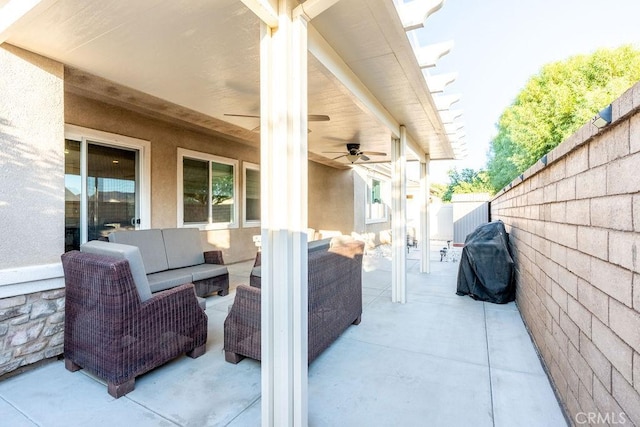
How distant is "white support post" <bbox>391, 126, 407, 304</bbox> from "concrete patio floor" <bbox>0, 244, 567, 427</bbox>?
116cm

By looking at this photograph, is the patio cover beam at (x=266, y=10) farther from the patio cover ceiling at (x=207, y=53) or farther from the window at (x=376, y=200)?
the window at (x=376, y=200)

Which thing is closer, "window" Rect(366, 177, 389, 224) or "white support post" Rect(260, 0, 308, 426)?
"white support post" Rect(260, 0, 308, 426)

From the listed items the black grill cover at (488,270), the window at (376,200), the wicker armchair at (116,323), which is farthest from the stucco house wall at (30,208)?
the window at (376,200)

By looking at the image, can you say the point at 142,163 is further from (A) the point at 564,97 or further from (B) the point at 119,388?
(A) the point at 564,97

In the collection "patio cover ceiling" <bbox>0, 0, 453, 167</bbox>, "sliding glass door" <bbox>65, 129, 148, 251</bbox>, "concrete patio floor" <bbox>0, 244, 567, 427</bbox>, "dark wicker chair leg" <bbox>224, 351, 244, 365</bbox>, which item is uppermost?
"patio cover ceiling" <bbox>0, 0, 453, 167</bbox>

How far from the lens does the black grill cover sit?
4789 millimetres

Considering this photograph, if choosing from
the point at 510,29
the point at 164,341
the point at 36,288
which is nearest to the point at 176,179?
the point at 36,288

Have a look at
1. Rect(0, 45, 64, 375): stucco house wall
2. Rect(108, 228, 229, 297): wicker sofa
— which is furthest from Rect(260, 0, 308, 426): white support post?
Rect(108, 228, 229, 297): wicker sofa

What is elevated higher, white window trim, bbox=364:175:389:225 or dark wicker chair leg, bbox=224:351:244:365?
white window trim, bbox=364:175:389:225

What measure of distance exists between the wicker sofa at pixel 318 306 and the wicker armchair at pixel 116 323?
1.51ft

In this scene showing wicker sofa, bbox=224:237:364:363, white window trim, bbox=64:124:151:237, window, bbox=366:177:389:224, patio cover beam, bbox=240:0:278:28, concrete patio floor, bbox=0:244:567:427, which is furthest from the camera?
window, bbox=366:177:389:224

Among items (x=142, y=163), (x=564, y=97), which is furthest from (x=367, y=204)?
(x=564, y=97)

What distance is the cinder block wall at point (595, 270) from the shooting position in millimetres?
1332

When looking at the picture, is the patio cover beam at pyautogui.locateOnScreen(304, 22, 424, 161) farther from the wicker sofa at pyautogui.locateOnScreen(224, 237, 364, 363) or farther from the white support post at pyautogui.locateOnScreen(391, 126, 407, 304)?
the wicker sofa at pyautogui.locateOnScreen(224, 237, 364, 363)
